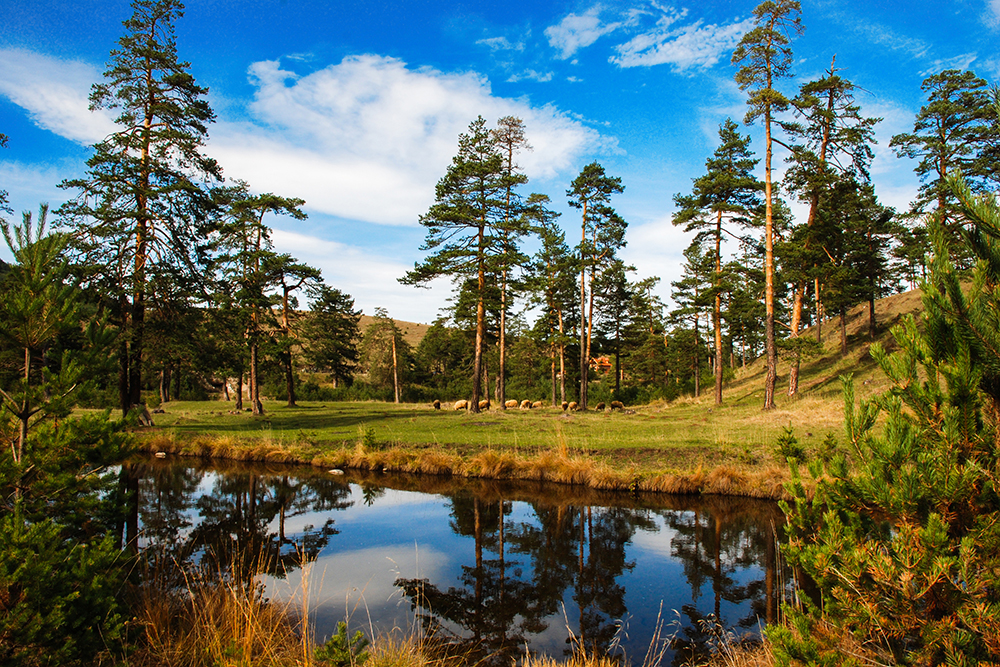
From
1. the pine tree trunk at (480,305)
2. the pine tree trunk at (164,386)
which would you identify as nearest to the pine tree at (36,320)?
the pine tree trunk at (480,305)

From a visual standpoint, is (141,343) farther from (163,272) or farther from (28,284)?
(28,284)

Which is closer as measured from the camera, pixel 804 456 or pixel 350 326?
pixel 804 456

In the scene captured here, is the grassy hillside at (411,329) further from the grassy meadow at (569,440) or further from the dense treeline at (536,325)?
the grassy meadow at (569,440)

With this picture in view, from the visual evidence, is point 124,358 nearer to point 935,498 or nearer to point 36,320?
point 36,320

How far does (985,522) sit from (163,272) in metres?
21.5

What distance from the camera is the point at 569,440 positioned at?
54.1 feet

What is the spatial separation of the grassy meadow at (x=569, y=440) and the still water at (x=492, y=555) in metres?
0.66

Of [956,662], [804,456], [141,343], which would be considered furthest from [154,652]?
[141,343]

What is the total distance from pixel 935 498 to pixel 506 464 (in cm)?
1180

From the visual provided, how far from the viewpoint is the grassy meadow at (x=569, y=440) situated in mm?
12664

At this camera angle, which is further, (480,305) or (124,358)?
(480,305)

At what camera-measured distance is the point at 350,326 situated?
61.3 m

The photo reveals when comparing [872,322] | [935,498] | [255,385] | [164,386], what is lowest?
[164,386]

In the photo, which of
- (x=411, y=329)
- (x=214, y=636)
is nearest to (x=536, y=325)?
(x=214, y=636)
